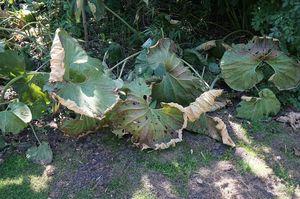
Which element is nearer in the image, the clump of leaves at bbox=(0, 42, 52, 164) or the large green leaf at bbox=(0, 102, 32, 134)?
the large green leaf at bbox=(0, 102, 32, 134)

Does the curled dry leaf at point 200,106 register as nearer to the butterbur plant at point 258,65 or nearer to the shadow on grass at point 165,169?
the shadow on grass at point 165,169

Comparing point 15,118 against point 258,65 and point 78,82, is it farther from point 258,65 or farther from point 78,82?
point 258,65

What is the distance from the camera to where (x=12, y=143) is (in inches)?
131

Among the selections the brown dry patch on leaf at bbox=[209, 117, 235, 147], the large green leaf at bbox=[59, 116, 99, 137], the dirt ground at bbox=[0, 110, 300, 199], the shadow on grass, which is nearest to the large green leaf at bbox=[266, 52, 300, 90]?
the dirt ground at bbox=[0, 110, 300, 199]

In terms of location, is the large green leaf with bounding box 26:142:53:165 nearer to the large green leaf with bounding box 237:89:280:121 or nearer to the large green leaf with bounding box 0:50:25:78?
the large green leaf with bounding box 0:50:25:78

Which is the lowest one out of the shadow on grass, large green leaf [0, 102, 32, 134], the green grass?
the green grass

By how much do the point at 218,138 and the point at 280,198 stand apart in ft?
2.03

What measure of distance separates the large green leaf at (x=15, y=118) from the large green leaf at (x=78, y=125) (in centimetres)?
25

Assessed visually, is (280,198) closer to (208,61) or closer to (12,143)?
(208,61)

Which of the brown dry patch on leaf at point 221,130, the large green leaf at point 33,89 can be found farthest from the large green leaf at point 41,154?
the brown dry patch on leaf at point 221,130

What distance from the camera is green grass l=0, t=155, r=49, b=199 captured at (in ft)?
9.56

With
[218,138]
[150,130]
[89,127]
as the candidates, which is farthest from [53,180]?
[218,138]

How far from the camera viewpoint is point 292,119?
346cm

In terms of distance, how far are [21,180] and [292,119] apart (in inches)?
76.5
